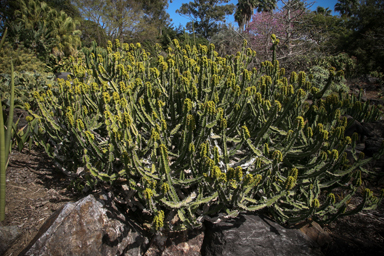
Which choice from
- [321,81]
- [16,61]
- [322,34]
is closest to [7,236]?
[16,61]

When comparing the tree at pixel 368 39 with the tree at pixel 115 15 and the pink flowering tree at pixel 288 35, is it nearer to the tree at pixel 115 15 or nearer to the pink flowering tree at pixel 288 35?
the pink flowering tree at pixel 288 35

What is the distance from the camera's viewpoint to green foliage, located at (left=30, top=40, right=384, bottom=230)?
221 centimetres

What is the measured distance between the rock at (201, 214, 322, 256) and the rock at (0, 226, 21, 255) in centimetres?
194

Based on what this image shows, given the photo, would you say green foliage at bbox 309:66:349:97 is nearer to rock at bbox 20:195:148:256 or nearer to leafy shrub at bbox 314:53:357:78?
leafy shrub at bbox 314:53:357:78

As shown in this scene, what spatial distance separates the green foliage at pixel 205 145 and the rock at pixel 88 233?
263 millimetres

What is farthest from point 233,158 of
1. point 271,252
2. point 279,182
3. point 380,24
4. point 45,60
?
point 380,24

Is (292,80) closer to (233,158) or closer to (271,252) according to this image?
(233,158)

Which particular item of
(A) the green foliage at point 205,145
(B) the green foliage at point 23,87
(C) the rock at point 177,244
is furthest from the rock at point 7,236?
(B) the green foliage at point 23,87

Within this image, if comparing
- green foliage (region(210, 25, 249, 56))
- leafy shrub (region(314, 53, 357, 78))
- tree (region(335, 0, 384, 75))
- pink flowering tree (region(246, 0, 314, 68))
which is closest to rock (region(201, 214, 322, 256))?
pink flowering tree (region(246, 0, 314, 68))

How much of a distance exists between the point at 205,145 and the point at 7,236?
2.16m

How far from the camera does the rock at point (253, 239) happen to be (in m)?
2.42

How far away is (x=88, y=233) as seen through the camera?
91.7 inches

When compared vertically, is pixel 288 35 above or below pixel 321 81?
above

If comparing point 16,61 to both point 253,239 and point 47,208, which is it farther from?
point 253,239
